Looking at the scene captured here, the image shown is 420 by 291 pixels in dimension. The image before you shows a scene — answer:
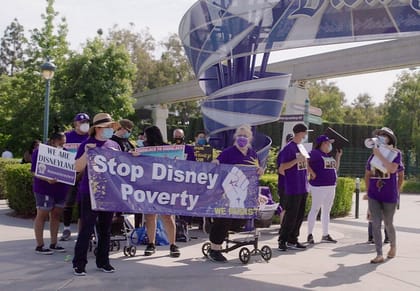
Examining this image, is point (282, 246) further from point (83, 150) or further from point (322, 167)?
point (83, 150)

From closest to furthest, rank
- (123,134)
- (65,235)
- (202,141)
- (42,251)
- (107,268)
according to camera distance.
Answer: (107,268)
(42,251)
(123,134)
(65,235)
(202,141)

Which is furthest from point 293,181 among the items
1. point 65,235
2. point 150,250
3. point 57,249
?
point 65,235

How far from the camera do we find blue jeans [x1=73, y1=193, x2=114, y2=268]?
22.8ft

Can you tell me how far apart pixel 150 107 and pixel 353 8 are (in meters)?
24.2

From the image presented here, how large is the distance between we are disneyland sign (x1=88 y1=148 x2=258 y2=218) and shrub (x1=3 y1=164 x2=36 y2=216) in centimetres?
523

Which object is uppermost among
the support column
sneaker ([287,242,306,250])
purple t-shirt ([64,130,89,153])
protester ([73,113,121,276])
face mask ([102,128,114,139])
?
the support column

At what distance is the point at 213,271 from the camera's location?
7.50 m

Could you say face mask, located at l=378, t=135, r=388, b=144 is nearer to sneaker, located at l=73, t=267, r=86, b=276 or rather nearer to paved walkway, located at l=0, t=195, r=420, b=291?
paved walkway, located at l=0, t=195, r=420, b=291

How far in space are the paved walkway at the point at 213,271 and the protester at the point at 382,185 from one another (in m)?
0.51

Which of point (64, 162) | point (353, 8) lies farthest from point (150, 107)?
point (64, 162)

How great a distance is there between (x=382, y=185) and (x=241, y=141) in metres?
2.13

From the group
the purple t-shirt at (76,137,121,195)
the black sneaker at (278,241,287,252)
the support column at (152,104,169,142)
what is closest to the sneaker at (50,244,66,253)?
the purple t-shirt at (76,137,121,195)

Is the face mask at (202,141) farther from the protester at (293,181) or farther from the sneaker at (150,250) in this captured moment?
the sneaker at (150,250)

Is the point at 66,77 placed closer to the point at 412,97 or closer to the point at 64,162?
the point at 64,162
